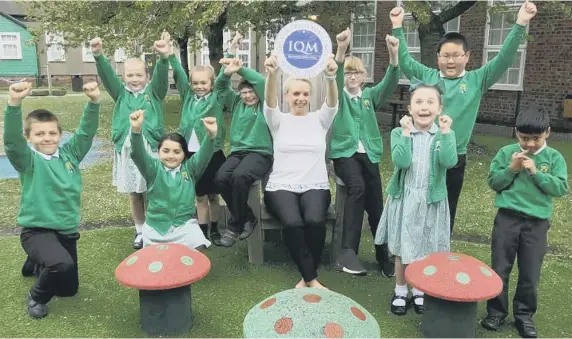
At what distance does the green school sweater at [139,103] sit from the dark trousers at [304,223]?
1295 millimetres

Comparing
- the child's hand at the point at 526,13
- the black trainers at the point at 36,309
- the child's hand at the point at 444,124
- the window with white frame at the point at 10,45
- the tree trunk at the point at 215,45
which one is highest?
the window with white frame at the point at 10,45

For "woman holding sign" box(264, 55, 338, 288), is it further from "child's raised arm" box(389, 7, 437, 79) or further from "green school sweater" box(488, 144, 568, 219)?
"green school sweater" box(488, 144, 568, 219)

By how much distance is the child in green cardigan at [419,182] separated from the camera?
332 centimetres

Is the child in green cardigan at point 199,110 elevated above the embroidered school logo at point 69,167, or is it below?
above

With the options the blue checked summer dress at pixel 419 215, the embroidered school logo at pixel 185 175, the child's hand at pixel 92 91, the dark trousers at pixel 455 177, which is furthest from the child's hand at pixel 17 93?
the dark trousers at pixel 455 177

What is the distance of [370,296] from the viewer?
12.8 ft

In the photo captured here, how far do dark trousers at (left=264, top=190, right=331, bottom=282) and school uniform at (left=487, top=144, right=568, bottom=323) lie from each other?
3.99ft

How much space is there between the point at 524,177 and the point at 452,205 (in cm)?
82

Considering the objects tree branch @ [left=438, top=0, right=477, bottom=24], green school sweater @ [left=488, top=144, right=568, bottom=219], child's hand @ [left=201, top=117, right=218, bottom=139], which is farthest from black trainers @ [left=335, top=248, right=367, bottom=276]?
tree branch @ [left=438, top=0, right=477, bottom=24]

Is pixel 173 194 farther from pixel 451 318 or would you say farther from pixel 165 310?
pixel 451 318

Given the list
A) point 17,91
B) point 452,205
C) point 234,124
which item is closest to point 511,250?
point 452,205

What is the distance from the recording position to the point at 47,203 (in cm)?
342

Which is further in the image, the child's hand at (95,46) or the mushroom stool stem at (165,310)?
the child's hand at (95,46)

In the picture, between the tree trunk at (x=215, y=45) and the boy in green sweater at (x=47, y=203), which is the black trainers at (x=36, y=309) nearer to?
the boy in green sweater at (x=47, y=203)
